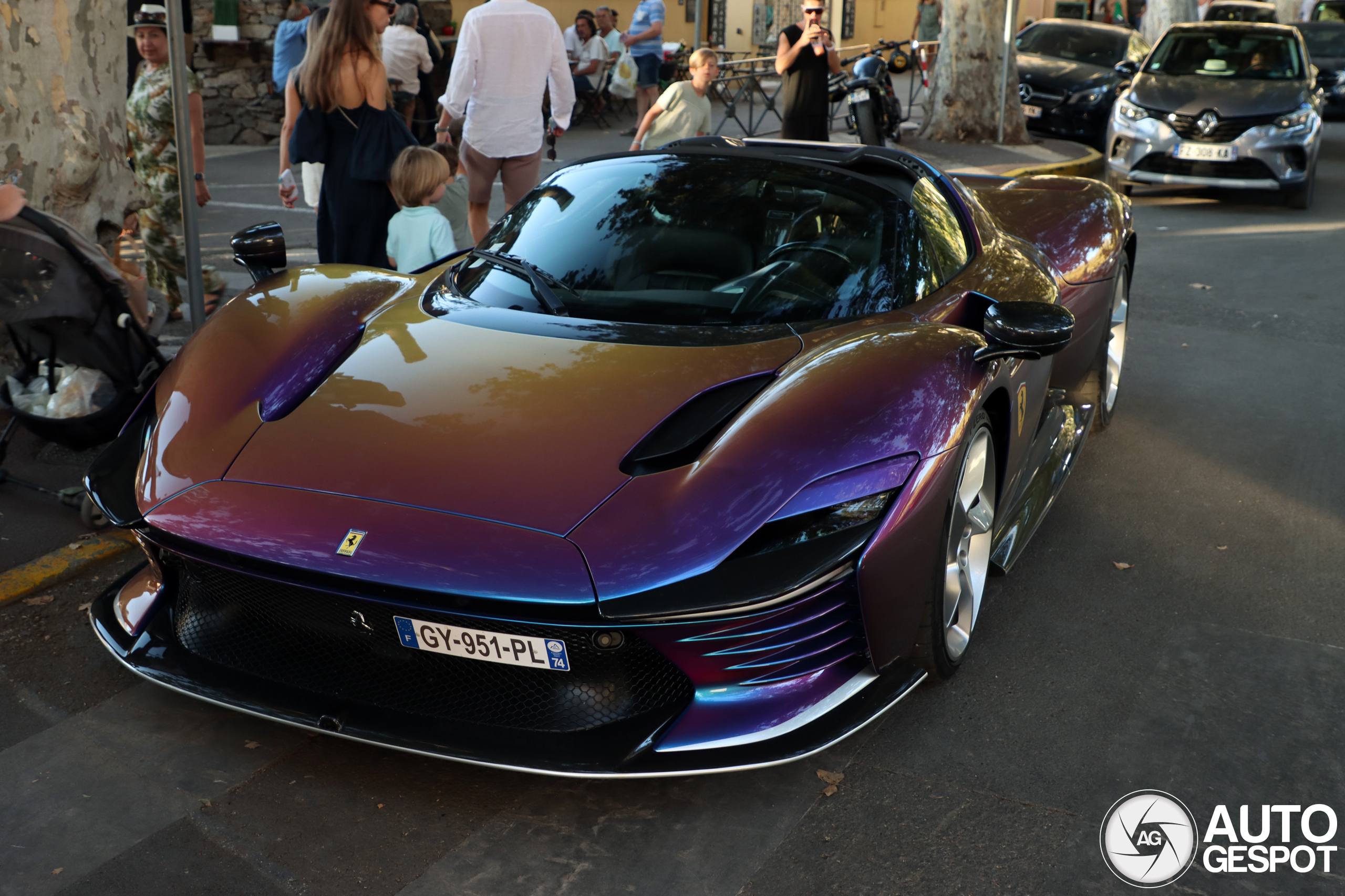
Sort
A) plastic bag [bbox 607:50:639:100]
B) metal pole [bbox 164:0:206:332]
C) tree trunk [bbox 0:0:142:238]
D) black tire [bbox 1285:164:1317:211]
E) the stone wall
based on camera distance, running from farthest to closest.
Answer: plastic bag [bbox 607:50:639:100] → the stone wall → black tire [bbox 1285:164:1317:211] → tree trunk [bbox 0:0:142:238] → metal pole [bbox 164:0:206:332]

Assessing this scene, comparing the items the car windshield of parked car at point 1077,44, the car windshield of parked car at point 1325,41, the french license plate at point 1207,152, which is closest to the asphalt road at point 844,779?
the french license plate at point 1207,152

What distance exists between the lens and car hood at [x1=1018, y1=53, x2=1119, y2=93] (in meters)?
14.9

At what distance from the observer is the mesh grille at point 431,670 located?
8.16ft

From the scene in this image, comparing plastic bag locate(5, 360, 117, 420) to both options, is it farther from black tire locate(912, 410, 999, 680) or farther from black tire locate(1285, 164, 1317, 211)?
black tire locate(1285, 164, 1317, 211)

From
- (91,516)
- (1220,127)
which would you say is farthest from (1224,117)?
(91,516)

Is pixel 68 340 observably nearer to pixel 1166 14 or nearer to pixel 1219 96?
pixel 1219 96

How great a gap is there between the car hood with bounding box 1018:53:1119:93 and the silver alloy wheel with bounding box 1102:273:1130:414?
33.5ft

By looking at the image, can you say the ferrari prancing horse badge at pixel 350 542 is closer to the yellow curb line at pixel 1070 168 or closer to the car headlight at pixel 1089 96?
the yellow curb line at pixel 1070 168

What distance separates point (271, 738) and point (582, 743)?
867 millimetres

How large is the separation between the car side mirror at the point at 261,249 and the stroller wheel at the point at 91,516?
2.95 ft

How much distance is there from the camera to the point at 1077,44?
15.9 metres

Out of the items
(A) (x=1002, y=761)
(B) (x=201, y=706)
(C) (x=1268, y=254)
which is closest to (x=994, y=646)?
(A) (x=1002, y=761)

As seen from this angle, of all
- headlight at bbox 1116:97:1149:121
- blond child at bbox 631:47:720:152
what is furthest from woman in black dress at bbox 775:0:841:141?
headlight at bbox 1116:97:1149:121

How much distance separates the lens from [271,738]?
2.87 m
